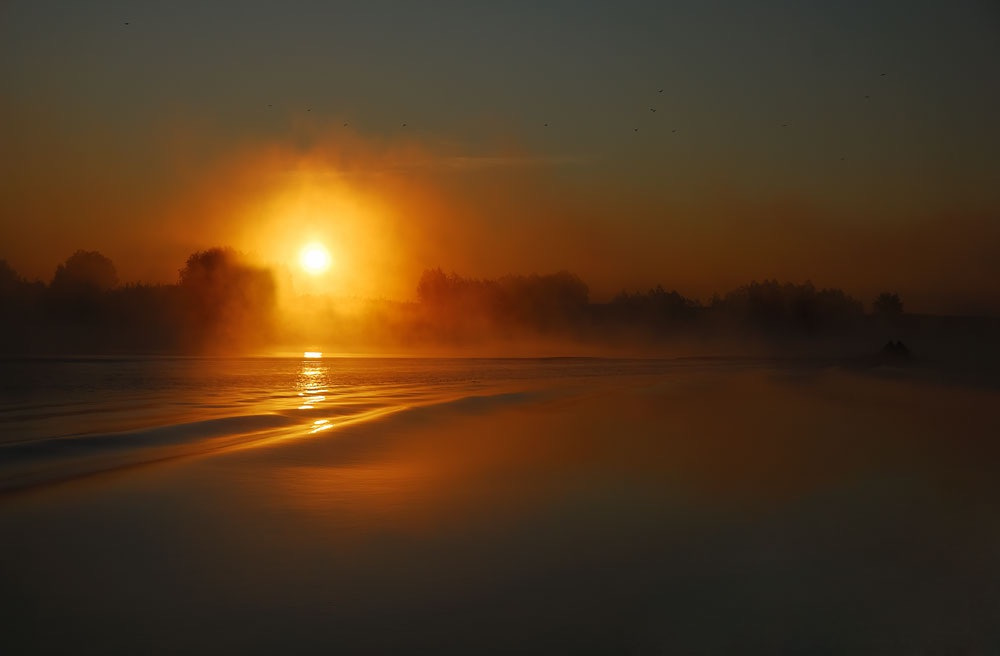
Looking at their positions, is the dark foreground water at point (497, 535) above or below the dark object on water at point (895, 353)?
below

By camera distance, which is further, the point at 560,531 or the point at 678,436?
the point at 678,436

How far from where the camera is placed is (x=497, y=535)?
18.7 feet

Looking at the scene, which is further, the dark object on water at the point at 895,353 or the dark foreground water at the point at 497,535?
the dark object on water at the point at 895,353

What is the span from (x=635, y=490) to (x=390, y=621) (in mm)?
3612

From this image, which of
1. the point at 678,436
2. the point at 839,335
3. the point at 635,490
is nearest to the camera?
the point at 635,490

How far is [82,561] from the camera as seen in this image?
5.02 metres

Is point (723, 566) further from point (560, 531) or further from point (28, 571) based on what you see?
point (28, 571)

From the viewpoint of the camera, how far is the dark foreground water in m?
4.00

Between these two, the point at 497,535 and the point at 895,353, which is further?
the point at 895,353

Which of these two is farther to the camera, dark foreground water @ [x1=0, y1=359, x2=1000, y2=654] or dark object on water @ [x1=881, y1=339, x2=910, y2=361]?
dark object on water @ [x1=881, y1=339, x2=910, y2=361]

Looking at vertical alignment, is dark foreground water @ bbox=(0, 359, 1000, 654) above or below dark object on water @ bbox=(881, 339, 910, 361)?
below

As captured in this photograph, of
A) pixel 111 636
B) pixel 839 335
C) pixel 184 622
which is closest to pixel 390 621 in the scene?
pixel 184 622

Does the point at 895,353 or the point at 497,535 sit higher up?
the point at 895,353

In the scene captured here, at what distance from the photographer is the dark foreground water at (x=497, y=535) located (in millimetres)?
4000
